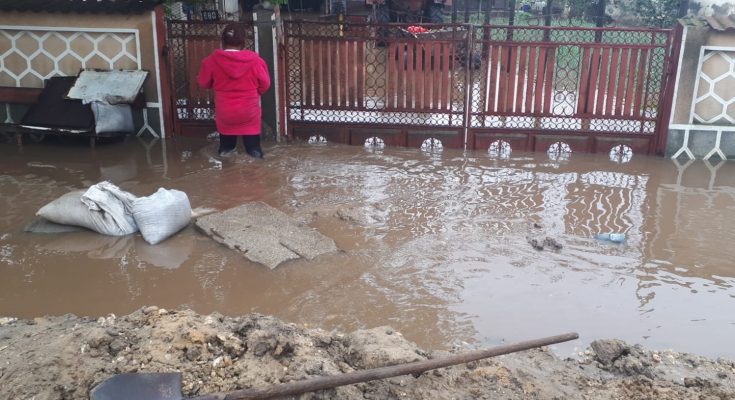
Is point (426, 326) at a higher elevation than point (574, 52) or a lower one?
lower

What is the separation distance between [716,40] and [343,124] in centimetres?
487

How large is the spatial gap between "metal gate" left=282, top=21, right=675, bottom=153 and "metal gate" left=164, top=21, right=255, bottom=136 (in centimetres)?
99

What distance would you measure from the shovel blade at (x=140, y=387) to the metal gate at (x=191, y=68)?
252 inches

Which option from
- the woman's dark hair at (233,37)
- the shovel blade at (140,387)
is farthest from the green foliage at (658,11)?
the shovel blade at (140,387)

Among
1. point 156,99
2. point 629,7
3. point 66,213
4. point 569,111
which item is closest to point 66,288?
point 66,213

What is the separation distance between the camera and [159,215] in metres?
5.45

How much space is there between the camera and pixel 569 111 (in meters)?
8.85

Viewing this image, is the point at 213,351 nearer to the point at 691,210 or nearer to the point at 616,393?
the point at 616,393

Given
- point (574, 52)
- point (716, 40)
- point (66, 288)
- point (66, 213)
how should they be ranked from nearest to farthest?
point (66, 288) < point (66, 213) < point (716, 40) < point (574, 52)

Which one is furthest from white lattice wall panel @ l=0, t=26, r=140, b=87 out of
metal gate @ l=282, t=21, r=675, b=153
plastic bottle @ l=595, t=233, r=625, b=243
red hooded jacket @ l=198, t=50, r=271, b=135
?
plastic bottle @ l=595, t=233, r=625, b=243

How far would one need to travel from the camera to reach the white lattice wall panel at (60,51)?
892 cm

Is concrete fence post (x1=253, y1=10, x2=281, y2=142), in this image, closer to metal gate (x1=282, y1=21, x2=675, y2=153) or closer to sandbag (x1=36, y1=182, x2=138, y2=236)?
metal gate (x1=282, y1=21, x2=675, y2=153)

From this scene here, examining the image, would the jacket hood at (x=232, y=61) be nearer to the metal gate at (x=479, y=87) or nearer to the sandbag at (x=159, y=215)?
the metal gate at (x=479, y=87)

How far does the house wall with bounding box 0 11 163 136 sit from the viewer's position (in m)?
8.84
